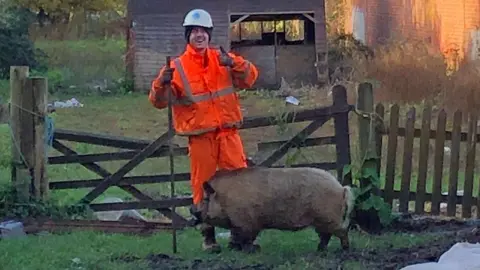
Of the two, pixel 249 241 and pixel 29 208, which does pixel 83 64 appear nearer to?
pixel 29 208

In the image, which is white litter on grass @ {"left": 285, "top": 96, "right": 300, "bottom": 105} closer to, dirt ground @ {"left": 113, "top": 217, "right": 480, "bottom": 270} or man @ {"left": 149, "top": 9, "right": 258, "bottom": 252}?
dirt ground @ {"left": 113, "top": 217, "right": 480, "bottom": 270}

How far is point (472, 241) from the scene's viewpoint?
8125 millimetres

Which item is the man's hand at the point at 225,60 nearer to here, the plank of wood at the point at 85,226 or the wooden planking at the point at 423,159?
the plank of wood at the point at 85,226

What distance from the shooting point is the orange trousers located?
26.6ft

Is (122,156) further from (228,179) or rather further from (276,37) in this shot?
(276,37)

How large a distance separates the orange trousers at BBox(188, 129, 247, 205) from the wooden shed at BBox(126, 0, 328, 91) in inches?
862

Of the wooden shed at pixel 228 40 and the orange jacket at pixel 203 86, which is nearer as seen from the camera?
the orange jacket at pixel 203 86

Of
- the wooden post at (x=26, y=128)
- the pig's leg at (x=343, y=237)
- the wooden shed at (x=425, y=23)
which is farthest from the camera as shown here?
the wooden shed at (x=425, y=23)

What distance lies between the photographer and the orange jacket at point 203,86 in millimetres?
8000

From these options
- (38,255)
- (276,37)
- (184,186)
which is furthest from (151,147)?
(276,37)

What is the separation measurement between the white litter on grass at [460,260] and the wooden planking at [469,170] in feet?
11.6

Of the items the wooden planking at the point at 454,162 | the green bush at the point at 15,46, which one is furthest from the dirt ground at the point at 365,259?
the green bush at the point at 15,46

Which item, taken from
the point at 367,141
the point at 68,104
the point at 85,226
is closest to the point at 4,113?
the point at 85,226

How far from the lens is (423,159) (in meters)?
9.65
